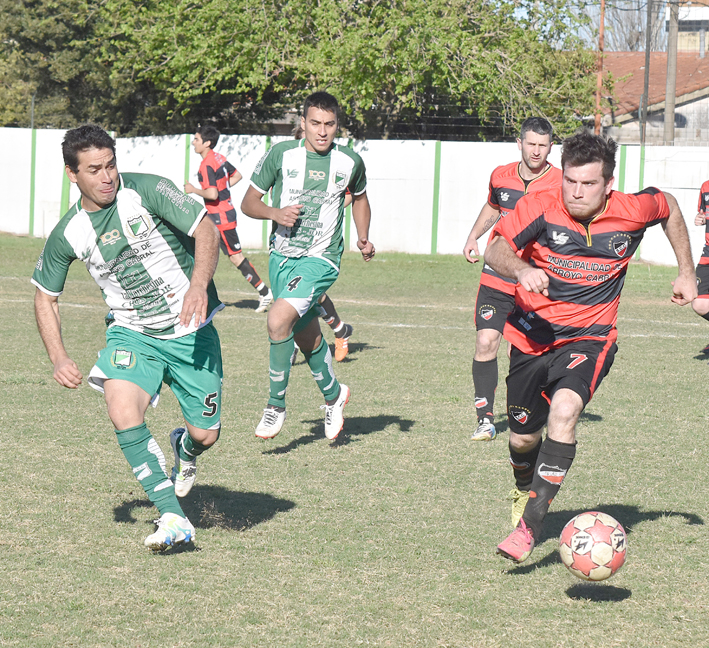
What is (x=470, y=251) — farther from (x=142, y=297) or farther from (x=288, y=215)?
(x=142, y=297)

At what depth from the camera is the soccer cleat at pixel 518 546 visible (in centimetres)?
421

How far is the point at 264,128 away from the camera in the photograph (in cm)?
2844

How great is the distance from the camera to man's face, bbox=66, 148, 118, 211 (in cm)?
447

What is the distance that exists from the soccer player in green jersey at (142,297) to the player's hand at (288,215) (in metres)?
1.49

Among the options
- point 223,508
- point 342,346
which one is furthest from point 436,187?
point 223,508

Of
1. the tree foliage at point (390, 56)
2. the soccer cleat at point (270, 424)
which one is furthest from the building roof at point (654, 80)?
the soccer cleat at point (270, 424)

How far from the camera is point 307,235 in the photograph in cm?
684

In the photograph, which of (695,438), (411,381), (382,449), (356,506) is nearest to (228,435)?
(382,449)

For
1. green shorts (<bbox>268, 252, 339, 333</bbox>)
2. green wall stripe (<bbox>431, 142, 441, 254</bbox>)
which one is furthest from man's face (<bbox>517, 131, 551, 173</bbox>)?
green wall stripe (<bbox>431, 142, 441, 254</bbox>)

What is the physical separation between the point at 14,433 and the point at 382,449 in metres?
2.57

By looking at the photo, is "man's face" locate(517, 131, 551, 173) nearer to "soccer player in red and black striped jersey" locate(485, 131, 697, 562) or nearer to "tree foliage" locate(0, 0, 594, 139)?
"soccer player in red and black striped jersey" locate(485, 131, 697, 562)

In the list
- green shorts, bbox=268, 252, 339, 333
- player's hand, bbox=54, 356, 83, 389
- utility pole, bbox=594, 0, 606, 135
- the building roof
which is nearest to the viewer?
player's hand, bbox=54, 356, 83, 389

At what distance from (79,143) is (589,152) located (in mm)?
2344

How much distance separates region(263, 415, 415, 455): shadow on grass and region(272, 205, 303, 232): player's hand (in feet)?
5.06
